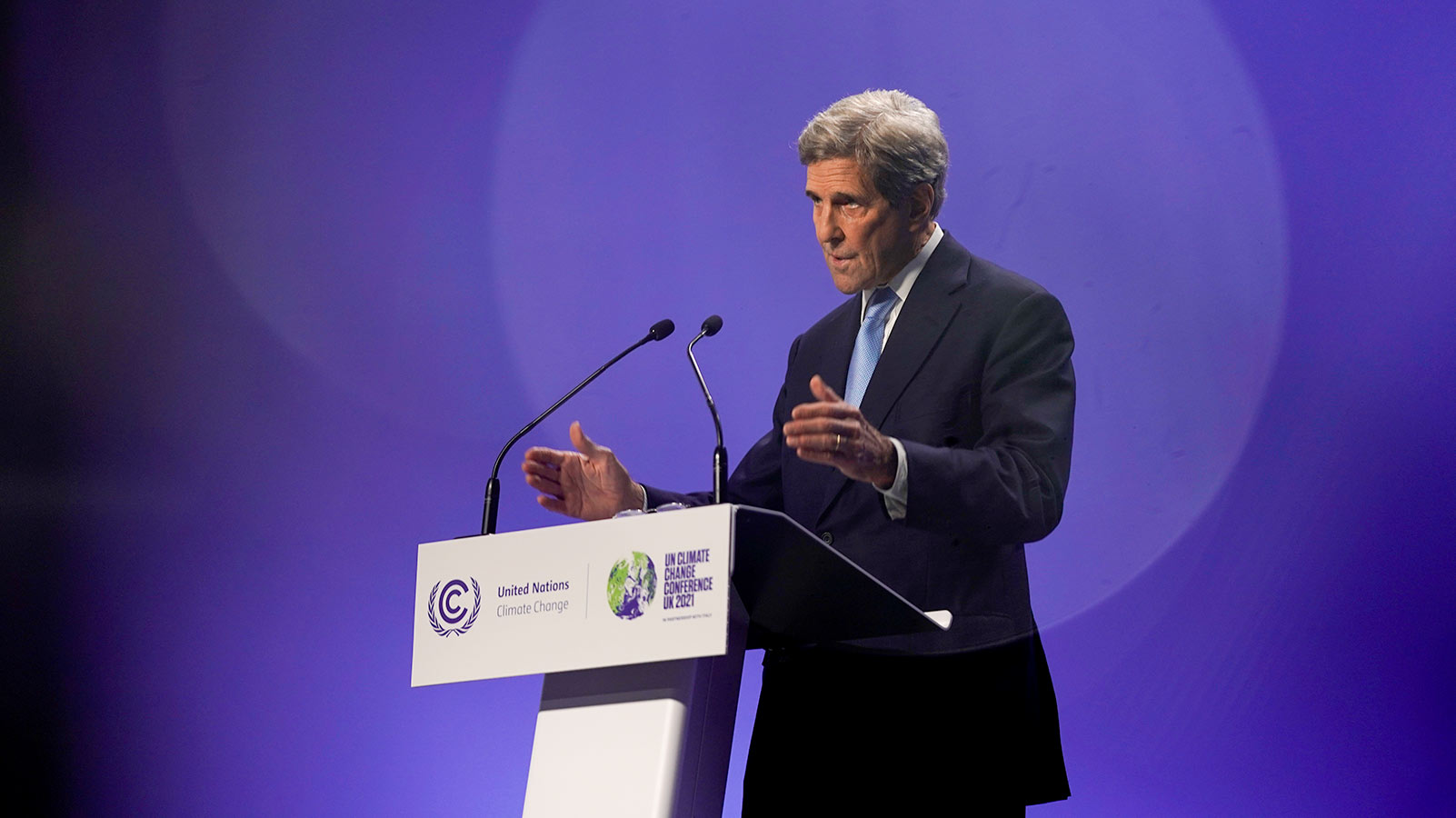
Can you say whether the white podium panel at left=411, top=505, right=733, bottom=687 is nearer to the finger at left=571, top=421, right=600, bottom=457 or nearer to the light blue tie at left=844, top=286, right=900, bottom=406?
the finger at left=571, top=421, right=600, bottom=457

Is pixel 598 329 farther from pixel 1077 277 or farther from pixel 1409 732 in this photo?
pixel 1409 732

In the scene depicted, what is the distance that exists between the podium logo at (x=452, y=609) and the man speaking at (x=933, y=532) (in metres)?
0.31

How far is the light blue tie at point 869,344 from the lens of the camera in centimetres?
193

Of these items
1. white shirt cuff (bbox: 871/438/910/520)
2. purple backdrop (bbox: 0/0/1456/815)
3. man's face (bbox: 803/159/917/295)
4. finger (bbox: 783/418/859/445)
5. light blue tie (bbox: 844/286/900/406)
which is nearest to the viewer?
finger (bbox: 783/418/859/445)

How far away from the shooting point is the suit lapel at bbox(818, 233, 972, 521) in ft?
5.96

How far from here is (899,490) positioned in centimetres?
148

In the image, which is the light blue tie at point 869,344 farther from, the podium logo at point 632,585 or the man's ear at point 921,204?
the podium logo at point 632,585

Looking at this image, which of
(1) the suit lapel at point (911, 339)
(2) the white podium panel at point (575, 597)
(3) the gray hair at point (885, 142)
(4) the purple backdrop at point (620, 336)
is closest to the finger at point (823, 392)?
(2) the white podium panel at point (575, 597)

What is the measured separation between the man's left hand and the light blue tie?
19.7 inches

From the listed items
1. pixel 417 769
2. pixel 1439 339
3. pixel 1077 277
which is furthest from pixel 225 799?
pixel 1439 339

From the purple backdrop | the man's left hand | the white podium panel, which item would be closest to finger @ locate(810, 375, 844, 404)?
the man's left hand

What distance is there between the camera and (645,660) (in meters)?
1.25

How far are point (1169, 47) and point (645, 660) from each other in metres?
1.93

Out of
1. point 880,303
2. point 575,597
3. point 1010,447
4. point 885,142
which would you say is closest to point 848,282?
point 880,303
